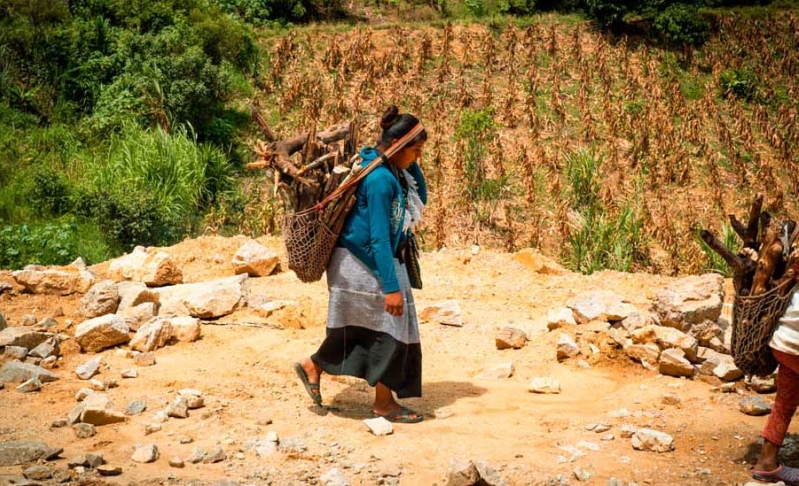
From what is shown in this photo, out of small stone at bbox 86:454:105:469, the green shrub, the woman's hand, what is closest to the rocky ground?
small stone at bbox 86:454:105:469

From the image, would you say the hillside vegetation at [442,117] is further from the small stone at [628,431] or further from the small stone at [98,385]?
the small stone at [628,431]

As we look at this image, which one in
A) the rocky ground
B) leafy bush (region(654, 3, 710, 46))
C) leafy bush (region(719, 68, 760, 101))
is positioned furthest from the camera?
leafy bush (region(654, 3, 710, 46))

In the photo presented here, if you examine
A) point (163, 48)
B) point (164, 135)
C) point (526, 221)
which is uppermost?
point (163, 48)

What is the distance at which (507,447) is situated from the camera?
15.2 feet

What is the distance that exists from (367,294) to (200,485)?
55.5 inches

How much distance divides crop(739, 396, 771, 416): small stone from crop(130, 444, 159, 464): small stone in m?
3.35

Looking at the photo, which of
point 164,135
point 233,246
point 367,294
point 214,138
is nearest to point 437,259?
point 233,246

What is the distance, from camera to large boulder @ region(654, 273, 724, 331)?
20.3 ft

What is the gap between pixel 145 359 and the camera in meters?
6.03

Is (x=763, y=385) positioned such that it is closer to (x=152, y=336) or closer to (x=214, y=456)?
(x=214, y=456)

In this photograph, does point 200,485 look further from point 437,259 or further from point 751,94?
point 751,94

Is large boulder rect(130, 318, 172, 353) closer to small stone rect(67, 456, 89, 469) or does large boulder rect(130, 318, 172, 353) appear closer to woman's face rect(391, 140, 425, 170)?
small stone rect(67, 456, 89, 469)

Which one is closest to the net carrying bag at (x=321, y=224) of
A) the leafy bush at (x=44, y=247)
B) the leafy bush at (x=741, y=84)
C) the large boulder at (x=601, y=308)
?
the large boulder at (x=601, y=308)

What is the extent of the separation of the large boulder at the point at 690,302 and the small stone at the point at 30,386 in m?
4.27
